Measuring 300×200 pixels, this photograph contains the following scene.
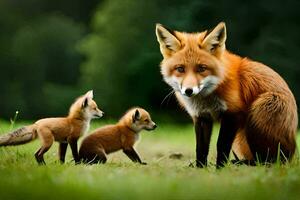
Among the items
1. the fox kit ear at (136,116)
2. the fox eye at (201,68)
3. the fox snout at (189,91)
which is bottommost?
the fox kit ear at (136,116)

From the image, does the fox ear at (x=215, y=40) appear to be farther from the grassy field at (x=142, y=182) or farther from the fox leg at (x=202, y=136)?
the grassy field at (x=142, y=182)

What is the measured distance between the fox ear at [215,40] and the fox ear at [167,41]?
251mm

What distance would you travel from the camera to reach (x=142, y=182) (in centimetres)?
518

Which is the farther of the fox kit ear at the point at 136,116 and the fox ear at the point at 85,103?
the fox kit ear at the point at 136,116

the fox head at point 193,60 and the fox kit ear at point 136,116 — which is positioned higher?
the fox head at point 193,60

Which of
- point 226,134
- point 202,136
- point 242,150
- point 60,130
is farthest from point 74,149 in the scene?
point 242,150

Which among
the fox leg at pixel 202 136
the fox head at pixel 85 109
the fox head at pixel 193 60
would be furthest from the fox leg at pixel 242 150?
the fox head at pixel 85 109

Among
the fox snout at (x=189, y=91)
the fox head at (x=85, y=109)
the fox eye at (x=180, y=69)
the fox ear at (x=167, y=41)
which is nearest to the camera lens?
the fox snout at (x=189, y=91)

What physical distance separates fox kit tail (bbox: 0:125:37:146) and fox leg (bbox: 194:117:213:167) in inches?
61.0

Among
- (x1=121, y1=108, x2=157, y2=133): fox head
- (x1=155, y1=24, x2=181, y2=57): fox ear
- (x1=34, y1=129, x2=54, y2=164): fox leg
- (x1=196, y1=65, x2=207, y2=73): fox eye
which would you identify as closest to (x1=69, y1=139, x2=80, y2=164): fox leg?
(x1=34, y1=129, x2=54, y2=164): fox leg

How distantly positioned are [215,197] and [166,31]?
8.26 feet

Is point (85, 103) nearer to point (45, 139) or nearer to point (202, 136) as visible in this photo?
point (45, 139)

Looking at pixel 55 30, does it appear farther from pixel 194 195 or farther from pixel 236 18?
pixel 194 195

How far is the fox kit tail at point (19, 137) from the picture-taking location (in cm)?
705
